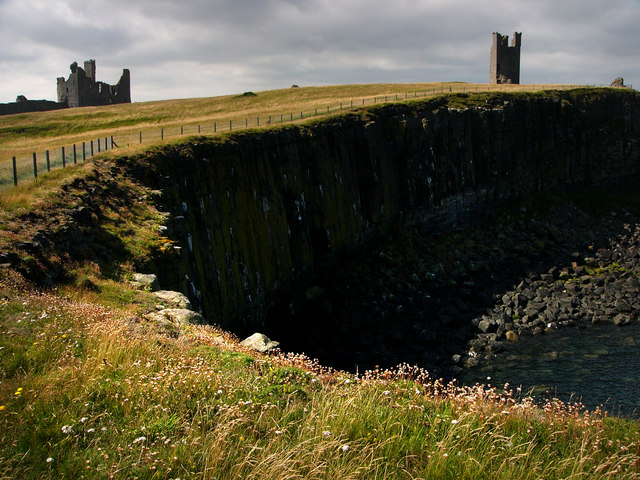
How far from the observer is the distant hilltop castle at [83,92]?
7356 cm

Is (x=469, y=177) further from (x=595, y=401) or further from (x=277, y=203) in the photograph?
(x=595, y=401)

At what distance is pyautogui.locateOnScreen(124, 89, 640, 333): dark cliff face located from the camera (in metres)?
25.5

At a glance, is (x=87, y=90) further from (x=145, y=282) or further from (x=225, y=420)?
(x=225, y=420)

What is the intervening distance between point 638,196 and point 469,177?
23.3 meters

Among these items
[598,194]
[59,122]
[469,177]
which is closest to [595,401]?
[469,177]

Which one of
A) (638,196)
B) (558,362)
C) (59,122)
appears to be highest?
(59,122)

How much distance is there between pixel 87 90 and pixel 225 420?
3143 inches

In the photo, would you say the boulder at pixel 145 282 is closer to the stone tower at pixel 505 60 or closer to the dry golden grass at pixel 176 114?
the dry golden grass at pixel 176 114

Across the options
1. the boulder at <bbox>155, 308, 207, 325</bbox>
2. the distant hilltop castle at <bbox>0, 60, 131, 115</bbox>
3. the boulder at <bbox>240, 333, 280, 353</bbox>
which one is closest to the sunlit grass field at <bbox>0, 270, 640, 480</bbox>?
the boulder at <bbox>240, 333, 280, 353</bbox>

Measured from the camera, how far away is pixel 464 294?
1508 inches

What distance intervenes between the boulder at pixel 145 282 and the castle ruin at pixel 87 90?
68.4 m

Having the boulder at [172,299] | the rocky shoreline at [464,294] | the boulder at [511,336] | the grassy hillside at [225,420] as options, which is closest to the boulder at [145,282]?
the boulder at [172,299]

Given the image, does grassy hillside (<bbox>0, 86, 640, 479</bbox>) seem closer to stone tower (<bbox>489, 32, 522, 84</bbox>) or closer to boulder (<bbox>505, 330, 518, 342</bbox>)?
boulder (<bbox>505, 330, 518, 342</bbox>)

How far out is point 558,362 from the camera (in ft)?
89.9
